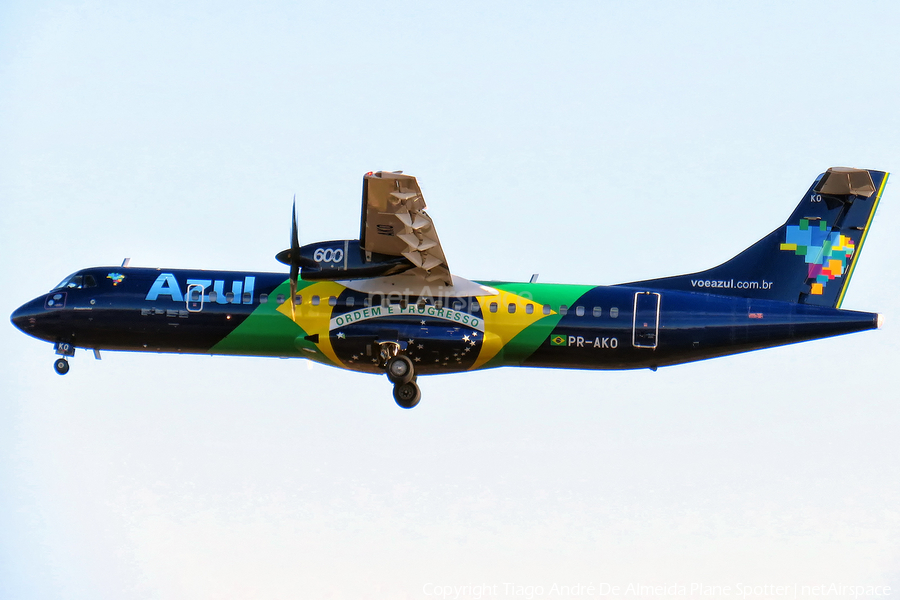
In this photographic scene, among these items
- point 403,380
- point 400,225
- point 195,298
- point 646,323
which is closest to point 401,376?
point 403,380

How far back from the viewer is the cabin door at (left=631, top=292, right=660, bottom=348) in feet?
72.9

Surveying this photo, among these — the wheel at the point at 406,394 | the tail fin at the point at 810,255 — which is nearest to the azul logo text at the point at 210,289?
the wheel at the point at 406,394

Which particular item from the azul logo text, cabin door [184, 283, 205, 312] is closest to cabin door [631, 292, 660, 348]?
the azul logo text

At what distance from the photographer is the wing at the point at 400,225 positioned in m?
19.8

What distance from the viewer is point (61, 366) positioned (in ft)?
80.2

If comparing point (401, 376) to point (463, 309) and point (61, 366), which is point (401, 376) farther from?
point (61, 366)

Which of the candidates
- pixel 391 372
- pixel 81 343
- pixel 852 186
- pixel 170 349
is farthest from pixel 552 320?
pixel 81 343

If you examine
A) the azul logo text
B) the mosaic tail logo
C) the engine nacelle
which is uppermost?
Result: the mosaic tail logo

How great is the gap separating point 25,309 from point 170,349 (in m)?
3.58

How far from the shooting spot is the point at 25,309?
2450 cm

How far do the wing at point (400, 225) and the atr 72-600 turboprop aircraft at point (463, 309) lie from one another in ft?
0.20

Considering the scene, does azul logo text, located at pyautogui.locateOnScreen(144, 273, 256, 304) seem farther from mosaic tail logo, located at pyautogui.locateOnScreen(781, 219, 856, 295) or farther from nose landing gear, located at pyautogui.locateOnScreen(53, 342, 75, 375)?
mosaic tail logo, located at pyautogui.locateOnScreen(781, 219, 856, 295)

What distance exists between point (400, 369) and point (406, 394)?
2.12 ft

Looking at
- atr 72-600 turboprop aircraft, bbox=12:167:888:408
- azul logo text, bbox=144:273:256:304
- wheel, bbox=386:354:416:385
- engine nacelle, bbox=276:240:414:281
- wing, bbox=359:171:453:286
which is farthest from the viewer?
azul logo text, bbox=144:273:256:304
